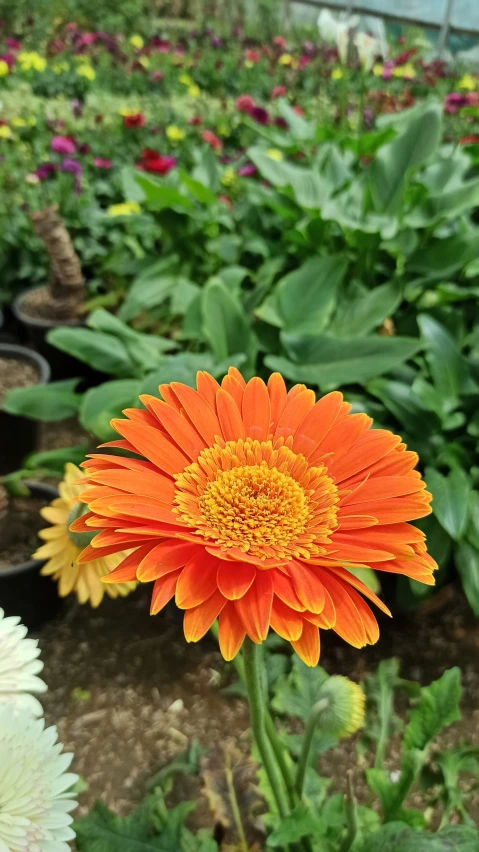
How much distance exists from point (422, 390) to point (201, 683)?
66 cm

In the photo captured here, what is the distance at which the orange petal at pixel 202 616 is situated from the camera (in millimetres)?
401

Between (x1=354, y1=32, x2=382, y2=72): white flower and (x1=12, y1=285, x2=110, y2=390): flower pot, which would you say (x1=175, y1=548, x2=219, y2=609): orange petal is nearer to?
(x1=354, y1=32, x2=382, y2=72): white flower

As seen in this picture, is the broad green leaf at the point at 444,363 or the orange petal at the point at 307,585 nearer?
the orange petal at the point at 307,585

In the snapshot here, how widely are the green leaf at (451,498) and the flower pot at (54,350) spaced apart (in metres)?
1.18

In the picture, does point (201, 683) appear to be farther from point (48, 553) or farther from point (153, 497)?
point (153, 497)

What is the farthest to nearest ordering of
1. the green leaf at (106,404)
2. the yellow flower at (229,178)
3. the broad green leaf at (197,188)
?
the yellow flower at (229,178)
the broad green leaf at (197,188)
the green leaf at (106,404)

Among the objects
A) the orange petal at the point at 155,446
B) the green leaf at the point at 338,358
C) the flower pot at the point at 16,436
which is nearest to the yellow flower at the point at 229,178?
the flower pot at the point at 16,436

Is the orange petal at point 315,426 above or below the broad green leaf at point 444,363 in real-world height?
below

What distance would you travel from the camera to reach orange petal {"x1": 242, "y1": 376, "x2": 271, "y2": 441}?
524mm

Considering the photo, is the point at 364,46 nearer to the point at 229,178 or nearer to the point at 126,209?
the point at 229,178

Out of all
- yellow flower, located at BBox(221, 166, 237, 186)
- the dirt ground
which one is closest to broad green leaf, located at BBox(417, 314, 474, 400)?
the dirt ground

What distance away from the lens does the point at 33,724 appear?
1.51 feet

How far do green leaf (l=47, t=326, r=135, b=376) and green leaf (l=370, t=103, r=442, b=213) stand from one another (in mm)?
659

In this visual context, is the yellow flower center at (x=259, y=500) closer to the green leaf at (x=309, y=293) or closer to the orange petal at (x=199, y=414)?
the orange petal at (x=199, y=414)
